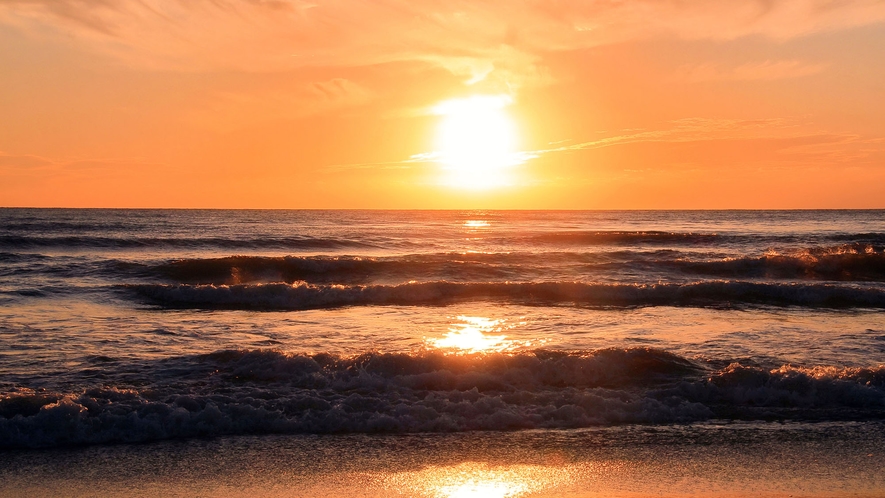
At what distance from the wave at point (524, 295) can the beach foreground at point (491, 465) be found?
9.43 meters

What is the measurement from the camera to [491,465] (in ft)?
21.3

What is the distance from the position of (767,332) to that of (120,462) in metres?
11.0

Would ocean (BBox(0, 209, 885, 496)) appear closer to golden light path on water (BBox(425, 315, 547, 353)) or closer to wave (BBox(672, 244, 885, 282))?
golden light path on water (BBox(425, 315, 547, 353))

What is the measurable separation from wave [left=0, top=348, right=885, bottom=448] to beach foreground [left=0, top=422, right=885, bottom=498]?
11.4 inches

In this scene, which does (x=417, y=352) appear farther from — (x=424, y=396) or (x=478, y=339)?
(x=478, y=339)

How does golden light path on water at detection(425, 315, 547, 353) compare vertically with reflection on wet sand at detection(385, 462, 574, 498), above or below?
above

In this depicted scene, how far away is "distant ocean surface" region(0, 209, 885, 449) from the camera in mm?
7688

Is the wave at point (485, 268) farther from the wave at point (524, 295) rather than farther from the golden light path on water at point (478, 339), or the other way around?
the golden light path on water at point (478, 339)

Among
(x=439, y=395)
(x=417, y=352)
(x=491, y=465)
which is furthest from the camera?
(x=417, y=352)

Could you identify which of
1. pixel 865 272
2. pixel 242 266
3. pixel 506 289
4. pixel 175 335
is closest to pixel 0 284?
pixel 242 266

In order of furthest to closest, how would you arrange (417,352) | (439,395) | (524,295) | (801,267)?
(801,267)
(524,295)
(417,352)
(439,395)

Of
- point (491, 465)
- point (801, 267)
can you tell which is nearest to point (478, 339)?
point (491, 465)

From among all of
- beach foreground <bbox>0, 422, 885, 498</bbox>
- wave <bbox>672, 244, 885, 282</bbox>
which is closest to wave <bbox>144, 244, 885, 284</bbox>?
wave <bbox>672, 244, 885, 282</bbox>

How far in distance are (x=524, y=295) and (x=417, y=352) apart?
8.65m
